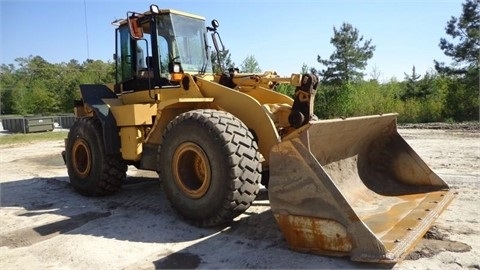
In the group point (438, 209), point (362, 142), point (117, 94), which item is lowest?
point (438, 209)

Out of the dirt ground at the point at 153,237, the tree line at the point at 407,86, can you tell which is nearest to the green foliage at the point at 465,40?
the tree line at the point at 407,86

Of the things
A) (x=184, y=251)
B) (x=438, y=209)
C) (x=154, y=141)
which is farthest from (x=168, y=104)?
(x=438, y=209)

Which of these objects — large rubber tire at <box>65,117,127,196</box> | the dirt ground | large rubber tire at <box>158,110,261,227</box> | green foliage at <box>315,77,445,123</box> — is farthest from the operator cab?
green foliage at <box>315,77,445,123</box>

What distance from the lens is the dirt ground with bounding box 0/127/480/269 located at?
11.1 ft

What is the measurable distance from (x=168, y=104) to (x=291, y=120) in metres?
1.53

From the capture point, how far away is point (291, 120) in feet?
13.6

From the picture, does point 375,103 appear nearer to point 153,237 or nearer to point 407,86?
point 407,86

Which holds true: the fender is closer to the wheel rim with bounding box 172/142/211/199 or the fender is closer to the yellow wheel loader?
the yellow wheel loader

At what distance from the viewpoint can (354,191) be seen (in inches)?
176

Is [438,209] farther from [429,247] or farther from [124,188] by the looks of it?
[124,188]

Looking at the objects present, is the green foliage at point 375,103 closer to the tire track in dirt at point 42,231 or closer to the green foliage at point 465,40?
the green foliage at point 465,40

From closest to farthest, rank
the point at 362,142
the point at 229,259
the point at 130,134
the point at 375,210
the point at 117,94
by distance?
the point at 229,259
the point at 375,210
the point at 362,142
the point at 130,134
the point at 117,94

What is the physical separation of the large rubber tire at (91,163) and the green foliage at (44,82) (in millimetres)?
31354

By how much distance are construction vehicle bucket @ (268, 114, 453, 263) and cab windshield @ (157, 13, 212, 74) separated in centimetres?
236
